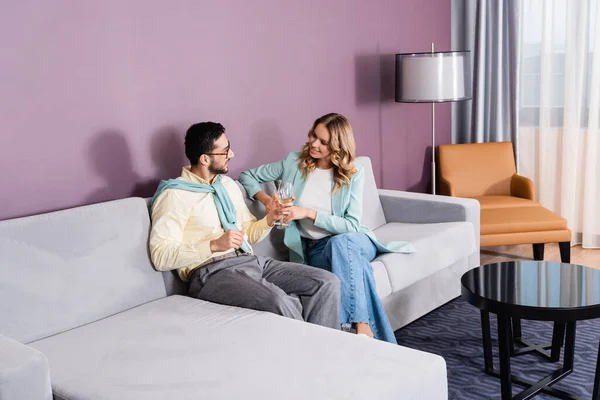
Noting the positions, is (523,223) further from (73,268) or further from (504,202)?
(73,268)

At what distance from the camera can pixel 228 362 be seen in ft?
7.55

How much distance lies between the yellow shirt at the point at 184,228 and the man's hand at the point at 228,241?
0.03 meters

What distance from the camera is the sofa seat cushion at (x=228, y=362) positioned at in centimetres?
212

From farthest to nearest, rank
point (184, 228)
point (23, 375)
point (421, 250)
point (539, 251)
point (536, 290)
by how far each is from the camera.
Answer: point (539, 251), point (421, 250), point (184, 228), point (536, 290), point (23, 375)

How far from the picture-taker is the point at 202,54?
354cm

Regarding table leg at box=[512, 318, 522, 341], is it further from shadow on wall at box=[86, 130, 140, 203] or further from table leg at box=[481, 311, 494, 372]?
shadow on wall at box=[86, 130, 140, 203]

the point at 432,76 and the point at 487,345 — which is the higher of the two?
the point at 432,76

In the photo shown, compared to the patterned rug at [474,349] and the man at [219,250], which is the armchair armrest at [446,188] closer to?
the patterned rug at [474,349]

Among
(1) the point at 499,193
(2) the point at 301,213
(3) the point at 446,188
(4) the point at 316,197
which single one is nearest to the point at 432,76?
(3) the point at 446,188

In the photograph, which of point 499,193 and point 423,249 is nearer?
point 423,249

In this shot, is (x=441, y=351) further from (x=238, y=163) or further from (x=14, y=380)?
(x=14, y=380)

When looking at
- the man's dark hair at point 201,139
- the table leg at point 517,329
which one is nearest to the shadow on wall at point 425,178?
Answer: the table leg at point 517,329

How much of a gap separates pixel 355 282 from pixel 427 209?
109 cm

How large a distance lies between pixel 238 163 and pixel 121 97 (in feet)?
2.66
